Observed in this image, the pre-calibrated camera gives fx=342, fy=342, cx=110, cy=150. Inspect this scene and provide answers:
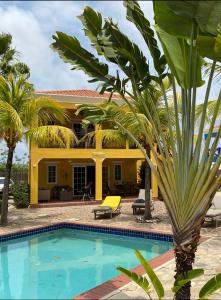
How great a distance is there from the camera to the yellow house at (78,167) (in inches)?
871

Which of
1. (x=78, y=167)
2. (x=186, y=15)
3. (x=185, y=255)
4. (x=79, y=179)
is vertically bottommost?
(x=185, y=255)

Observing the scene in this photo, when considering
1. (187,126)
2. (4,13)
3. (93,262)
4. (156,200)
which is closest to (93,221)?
(93,262)

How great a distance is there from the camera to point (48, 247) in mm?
12617

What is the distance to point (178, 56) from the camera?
5.14 metres

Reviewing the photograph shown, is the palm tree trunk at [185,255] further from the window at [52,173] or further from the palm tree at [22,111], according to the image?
the window at [52,173]

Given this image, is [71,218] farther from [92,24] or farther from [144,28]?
[144,28]

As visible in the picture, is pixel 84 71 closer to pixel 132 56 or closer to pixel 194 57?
pixel 132 56

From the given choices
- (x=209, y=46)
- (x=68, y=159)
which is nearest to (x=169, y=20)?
(x=209, y=46)

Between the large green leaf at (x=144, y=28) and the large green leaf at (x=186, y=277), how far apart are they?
10.4 feet

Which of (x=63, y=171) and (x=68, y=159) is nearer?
Result: (x=68, y=159)

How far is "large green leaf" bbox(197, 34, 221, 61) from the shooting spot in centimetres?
423

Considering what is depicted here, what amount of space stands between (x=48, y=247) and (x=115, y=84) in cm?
827

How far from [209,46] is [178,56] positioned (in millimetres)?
808

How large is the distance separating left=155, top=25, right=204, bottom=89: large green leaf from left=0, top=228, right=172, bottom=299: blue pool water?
216 inches
